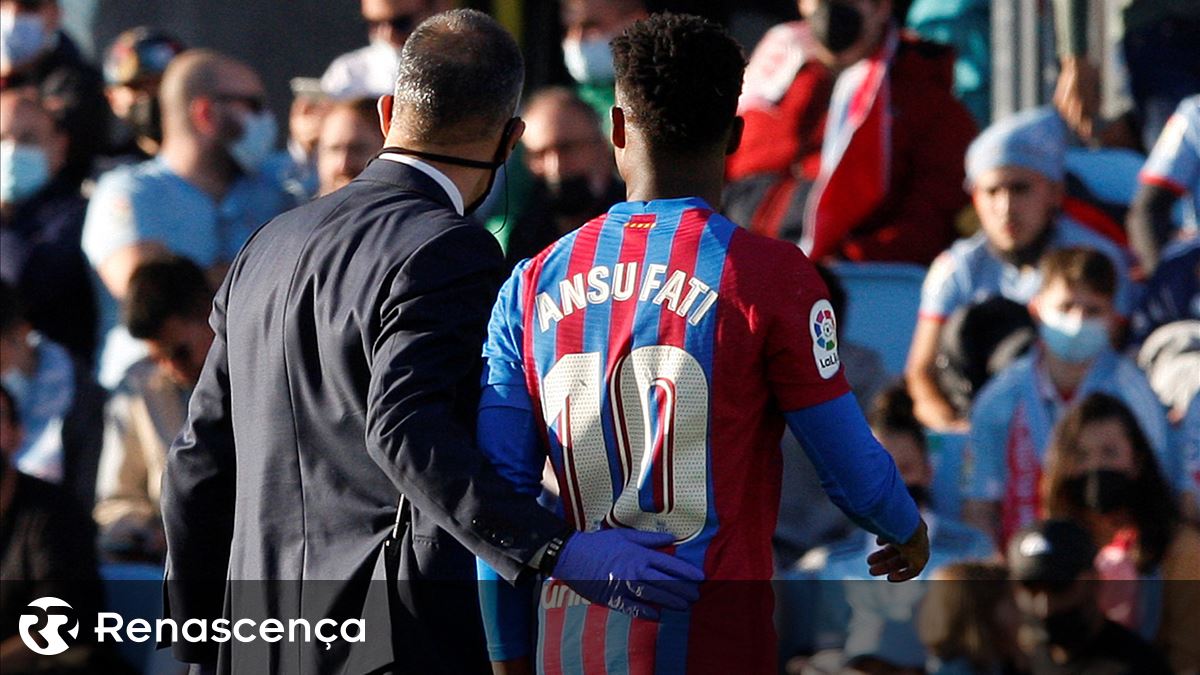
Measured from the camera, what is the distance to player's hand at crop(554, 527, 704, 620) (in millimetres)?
2738

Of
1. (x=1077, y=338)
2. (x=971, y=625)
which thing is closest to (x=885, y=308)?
(x=1077, y=338)

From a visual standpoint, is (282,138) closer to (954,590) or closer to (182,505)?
(954,590)

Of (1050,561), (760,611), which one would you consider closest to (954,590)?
(1050,561)

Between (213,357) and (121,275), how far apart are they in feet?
10.1

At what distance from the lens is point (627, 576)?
2.74 meters

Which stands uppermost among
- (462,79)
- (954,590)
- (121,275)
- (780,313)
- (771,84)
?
(462,79)

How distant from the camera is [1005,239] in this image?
19.5 feet

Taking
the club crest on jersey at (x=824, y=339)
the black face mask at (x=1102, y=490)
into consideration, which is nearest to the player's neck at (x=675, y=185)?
the club crest on jersey at (x=824, y=339)

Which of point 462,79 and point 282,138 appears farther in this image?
point 282,138

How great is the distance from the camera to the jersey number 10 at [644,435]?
2.76 metres

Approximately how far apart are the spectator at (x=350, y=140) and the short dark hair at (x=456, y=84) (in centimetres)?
279

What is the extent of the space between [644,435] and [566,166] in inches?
133

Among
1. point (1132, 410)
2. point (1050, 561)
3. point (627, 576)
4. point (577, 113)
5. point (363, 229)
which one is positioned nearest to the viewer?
point (627, 576)

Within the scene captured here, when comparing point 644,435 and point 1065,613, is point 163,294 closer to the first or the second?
point 1065,613
